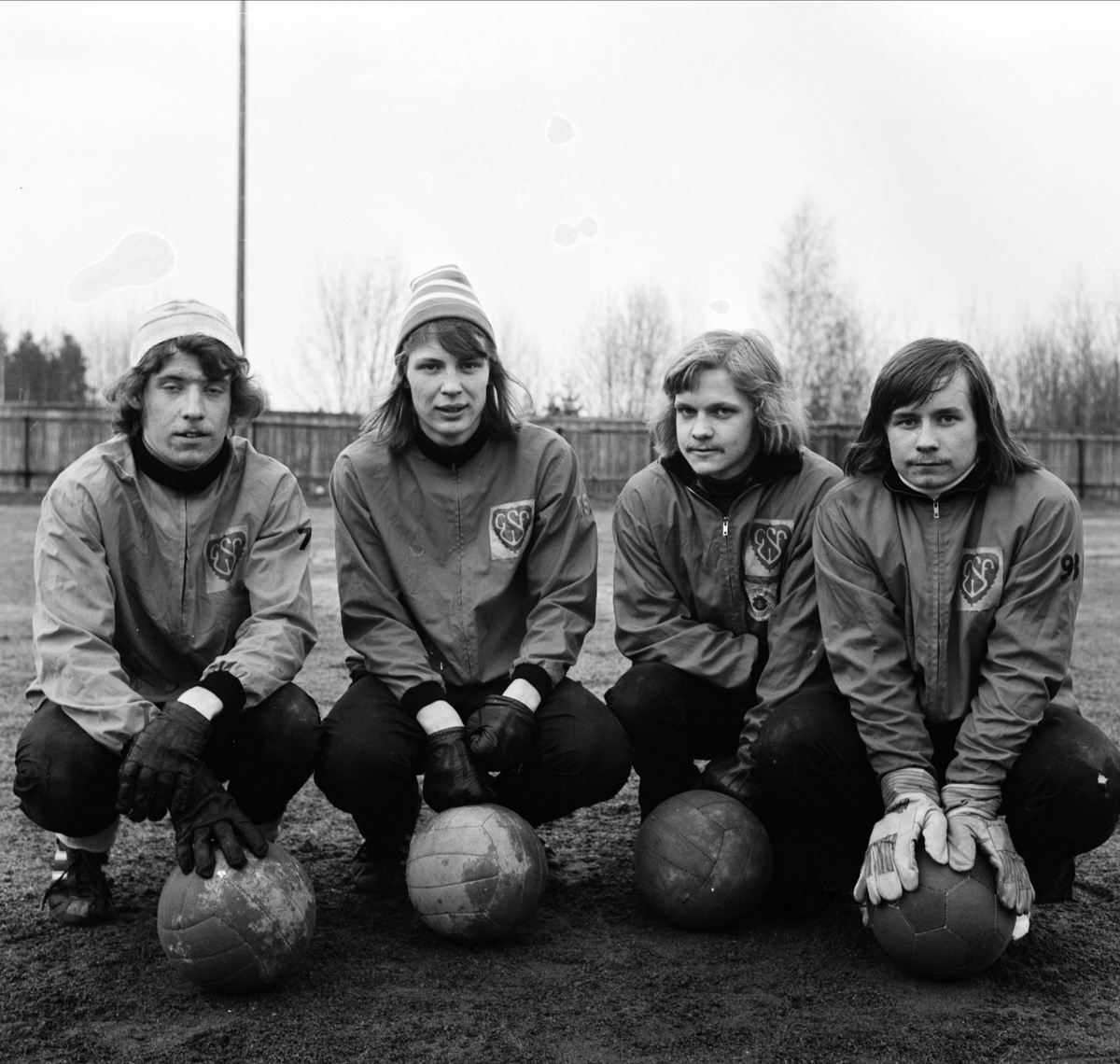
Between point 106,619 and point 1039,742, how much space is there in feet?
8.57

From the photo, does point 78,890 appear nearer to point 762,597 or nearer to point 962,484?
point 762,597

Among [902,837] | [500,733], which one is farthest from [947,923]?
[500,733]

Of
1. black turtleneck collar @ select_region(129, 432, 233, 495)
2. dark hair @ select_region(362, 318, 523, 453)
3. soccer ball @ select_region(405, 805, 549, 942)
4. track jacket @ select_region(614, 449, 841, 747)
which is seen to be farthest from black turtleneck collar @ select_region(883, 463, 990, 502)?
black turtleneck collar @ select_region(129, 432, 233, 495)

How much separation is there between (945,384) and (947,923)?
143 cm

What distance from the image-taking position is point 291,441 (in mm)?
26406

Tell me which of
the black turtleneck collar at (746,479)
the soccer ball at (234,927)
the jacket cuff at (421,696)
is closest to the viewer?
the soccer ball at (234,927)

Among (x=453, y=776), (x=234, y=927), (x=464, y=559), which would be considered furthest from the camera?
(x=464, y=559)

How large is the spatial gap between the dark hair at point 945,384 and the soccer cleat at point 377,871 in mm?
1971

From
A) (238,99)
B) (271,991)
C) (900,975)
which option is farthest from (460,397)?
(238,99)

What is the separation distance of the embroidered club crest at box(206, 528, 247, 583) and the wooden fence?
70.1 feet

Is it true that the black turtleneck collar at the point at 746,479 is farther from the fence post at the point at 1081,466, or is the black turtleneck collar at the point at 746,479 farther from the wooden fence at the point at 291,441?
the fence post at the point at 1081,466

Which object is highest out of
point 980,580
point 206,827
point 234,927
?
point 980,580

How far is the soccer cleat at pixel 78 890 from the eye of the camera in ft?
11.7

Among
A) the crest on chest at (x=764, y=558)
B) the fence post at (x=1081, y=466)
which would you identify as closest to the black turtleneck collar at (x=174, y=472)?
the crest on chest at (x=764, y=558)
